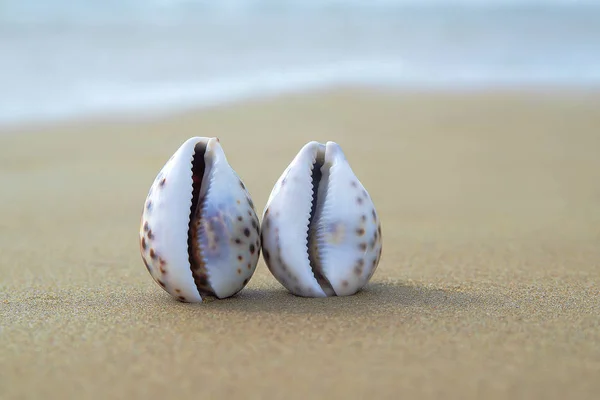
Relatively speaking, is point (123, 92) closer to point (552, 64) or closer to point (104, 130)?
point (104, 130)

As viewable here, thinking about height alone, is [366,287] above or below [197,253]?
below

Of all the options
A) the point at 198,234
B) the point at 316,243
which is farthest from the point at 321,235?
the point at 198,234

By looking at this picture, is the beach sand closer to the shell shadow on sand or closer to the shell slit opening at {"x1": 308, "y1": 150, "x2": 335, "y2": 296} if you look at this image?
the shell shadow on sand

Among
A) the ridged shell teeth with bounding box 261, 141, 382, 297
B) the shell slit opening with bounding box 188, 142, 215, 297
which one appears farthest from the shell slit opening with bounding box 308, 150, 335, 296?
the shell slit opening with bounding box 188, 142, 215, 297

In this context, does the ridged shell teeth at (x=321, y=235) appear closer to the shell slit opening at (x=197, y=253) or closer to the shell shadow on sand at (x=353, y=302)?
the shell shadow on sand at (x=353, y=302)

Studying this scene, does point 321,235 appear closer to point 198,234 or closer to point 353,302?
point 353,302

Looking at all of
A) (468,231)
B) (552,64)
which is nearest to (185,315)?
(468,231)

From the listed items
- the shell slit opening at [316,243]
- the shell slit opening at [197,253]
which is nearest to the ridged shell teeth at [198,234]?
the shell slit opening at [197,253]
